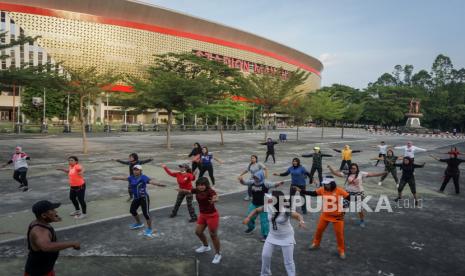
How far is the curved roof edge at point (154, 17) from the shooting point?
6122 centimetres

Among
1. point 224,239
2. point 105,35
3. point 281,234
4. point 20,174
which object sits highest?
point 105,35

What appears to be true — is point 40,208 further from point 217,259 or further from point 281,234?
point 217,259

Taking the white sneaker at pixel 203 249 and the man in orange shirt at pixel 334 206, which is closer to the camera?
the man in orange shirt at pixel 334 206

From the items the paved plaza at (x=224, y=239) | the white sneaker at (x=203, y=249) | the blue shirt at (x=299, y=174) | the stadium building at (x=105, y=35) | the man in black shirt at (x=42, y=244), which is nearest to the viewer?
the man in black shirt at (x=42, y=244)

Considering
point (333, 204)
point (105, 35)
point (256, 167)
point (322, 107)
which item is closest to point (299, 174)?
point (256, 167)

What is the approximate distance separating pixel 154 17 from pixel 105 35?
1061 cm

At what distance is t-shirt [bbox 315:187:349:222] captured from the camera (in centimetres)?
634

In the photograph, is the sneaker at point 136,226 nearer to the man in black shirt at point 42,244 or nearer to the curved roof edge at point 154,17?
the man in black shirt at point 42,244

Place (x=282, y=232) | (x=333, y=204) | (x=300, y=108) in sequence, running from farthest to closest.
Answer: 1. (x=300, y=108)
2. (x=333, y=204)
3. (x=282, y=232)

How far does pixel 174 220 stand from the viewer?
8609mm

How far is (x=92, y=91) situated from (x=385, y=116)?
7727 centimetres

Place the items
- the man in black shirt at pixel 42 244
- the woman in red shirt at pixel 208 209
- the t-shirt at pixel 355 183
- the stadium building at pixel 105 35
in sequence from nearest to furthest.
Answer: the man in black shirt at pixel 42 244 → the woman in red shirt at pixel 208 209 → the t-shirt at pixel 355 183 → the stadium building at pixel 105 35

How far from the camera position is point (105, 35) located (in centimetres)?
6612

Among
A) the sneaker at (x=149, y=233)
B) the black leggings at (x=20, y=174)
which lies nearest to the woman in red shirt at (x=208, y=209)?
the sneaker at (x=149, y=233)
